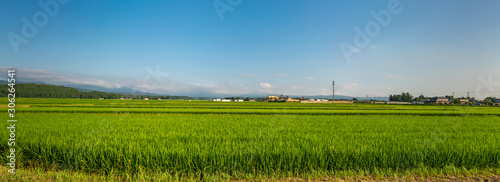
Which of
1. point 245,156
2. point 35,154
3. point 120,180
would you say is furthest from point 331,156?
point 35,154

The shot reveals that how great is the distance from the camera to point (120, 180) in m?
4.86

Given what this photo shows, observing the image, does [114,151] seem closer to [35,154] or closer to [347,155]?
[35,154]

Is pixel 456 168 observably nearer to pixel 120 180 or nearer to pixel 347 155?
pixel 347 155

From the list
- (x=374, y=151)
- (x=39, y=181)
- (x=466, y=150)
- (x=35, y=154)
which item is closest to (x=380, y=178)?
(x=374, y=151)

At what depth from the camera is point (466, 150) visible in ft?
19.6

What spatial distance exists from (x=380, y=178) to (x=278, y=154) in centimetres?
246

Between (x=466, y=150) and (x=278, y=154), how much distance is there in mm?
5451

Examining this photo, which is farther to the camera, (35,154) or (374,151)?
(35,154)

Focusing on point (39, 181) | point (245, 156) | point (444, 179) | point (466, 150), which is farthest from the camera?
point (466, 150)

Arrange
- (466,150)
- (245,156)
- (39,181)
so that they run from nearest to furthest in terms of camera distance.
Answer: (39,181)
(245,156)
(466,150)

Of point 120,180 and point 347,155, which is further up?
point 347,155

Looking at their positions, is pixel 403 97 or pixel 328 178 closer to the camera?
pixel 328 178

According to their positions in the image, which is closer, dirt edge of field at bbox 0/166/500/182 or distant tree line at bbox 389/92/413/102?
dirt edge of field at bbox 0/166/500/182

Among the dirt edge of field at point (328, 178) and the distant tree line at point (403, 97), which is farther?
the distant tree line at point (403, 97)
